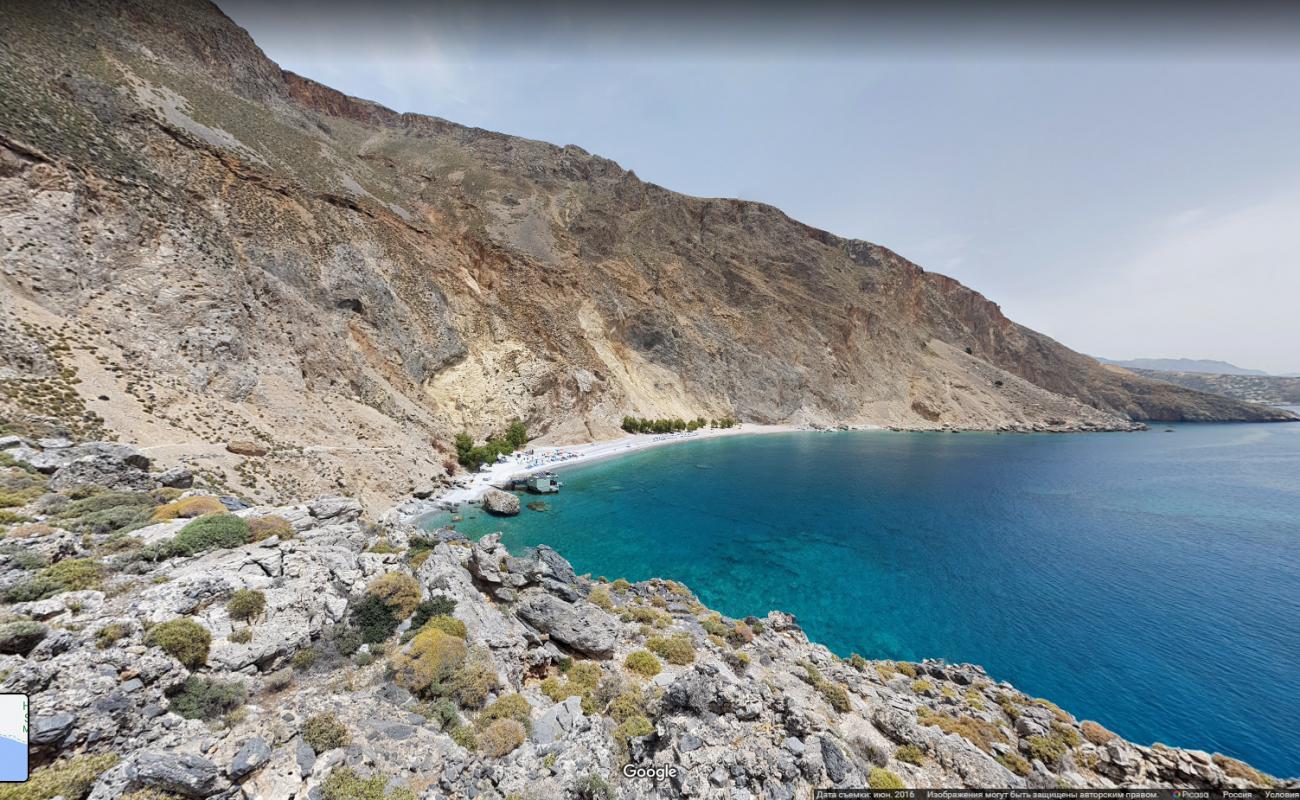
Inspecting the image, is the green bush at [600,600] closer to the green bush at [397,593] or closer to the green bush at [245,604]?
the green bush at [397,593]

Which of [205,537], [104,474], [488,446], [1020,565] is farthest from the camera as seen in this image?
[488,446]

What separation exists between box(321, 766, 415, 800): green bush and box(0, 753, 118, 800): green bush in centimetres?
269

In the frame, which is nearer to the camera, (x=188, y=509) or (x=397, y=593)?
(x=397, y=593)

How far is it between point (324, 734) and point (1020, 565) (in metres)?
33.6

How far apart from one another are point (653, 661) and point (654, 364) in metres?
70.2

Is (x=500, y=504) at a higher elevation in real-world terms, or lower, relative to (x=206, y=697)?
lower

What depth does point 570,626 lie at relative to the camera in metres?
12.5

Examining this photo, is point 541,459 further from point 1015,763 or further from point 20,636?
point 1015,763

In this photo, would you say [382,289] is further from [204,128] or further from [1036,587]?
[1036,587]

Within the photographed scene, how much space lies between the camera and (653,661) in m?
12.0

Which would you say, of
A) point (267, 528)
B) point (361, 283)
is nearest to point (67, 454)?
point (267, 528)

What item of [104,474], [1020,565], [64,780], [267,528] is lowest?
[1020,565]

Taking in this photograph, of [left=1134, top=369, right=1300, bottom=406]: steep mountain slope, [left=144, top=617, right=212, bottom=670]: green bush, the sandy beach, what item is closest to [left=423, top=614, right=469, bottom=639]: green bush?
[left=144, top=617, right=212, bottom=670]: green bush

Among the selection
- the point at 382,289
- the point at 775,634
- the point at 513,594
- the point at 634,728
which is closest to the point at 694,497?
the point at 775,634
